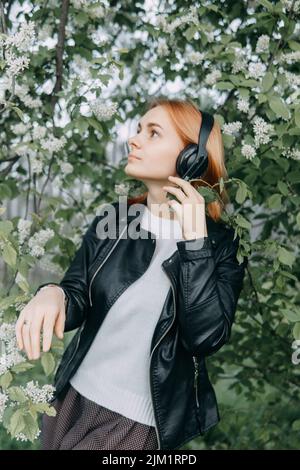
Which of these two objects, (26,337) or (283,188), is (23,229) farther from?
(283,188)

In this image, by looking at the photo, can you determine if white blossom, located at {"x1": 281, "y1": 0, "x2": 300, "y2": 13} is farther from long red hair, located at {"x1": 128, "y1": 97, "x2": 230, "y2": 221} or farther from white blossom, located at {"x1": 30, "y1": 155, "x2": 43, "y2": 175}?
white blossom, located at {"x1": 30, "y1": 155, "x2": 43, "y2": 175}

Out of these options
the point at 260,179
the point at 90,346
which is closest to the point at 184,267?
the point at 90,346

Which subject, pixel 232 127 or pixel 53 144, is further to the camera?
pixel 53 144

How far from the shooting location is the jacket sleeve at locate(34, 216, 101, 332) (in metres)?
1.69

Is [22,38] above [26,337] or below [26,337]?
above

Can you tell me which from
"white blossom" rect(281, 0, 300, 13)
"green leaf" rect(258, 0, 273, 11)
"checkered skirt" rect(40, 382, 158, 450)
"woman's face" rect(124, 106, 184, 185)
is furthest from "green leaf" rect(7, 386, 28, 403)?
"white blossom" rect(281, 0, 300, 13)

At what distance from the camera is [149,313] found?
1.64 m

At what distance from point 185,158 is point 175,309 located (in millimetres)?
395

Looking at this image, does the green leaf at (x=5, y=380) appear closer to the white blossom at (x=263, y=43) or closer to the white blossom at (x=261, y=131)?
the white blossom at (x=261, y=131)

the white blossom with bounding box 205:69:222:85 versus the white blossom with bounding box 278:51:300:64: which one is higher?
the white blossom with bounding box 278:51:300:64

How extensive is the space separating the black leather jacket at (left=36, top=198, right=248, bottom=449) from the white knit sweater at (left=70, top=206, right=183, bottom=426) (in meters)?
0.02

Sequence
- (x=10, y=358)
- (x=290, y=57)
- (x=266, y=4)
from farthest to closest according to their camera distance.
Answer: (x=290, y=57) → (x=266, y=4) → (x=10, y=358)

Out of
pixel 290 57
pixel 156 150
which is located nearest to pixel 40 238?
pixel 156 150
